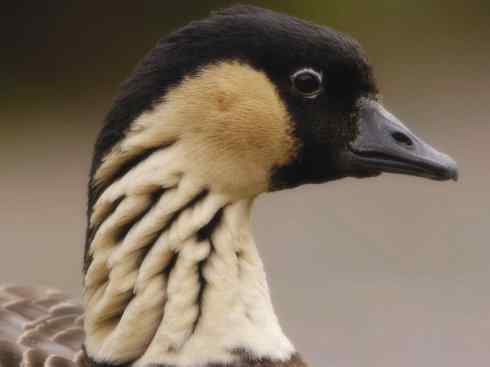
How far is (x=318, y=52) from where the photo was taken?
245 centimetres

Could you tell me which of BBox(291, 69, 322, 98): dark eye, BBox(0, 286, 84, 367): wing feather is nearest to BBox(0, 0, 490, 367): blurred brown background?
BBox(0, 286, 84, 367): wing feather

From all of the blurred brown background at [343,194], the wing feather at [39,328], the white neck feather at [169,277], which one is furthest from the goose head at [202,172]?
the blurred brown background at [343,194]

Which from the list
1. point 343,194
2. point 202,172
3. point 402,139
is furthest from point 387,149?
point 343,194

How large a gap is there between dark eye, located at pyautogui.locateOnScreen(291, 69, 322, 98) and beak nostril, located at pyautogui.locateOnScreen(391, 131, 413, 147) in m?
0.20

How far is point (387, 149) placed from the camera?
8.30 ft

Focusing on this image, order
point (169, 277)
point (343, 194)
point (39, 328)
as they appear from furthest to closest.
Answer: point (343, 194)
point (39, 328)
point (169, 277)

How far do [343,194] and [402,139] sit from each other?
381cm

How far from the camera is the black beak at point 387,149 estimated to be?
8.28 ft

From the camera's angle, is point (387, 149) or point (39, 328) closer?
point (387, 149)

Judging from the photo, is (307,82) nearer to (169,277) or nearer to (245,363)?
(169,277)

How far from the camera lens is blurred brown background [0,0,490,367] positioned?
16.7 feet

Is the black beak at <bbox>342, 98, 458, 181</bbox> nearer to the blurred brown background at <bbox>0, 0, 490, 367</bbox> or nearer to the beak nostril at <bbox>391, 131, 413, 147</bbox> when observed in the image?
the beak nostril at <bbox>391, 131, 413, 147</bbox>

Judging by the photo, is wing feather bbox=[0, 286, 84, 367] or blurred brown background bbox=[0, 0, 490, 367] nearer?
wing feather bbox=[0, 286, 84, 367]

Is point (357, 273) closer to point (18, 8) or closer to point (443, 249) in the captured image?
point (443, 249)
